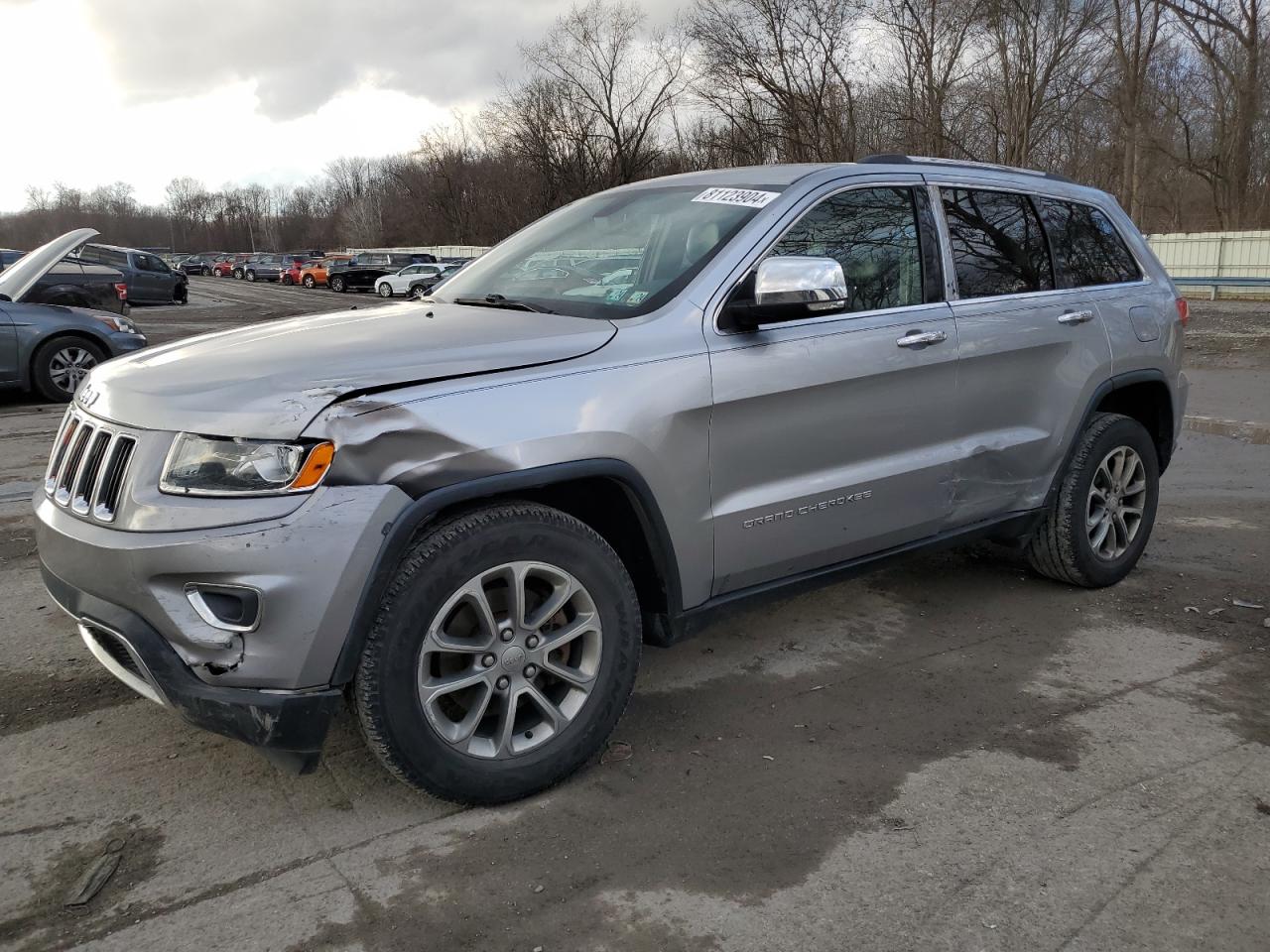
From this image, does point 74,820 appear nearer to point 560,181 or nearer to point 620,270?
point 620,270

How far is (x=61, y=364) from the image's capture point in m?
10.5

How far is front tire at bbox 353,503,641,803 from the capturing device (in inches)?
105

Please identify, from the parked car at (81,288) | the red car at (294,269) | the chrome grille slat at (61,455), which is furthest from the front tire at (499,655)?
the red car at (294,269)

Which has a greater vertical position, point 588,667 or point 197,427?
point 197,427

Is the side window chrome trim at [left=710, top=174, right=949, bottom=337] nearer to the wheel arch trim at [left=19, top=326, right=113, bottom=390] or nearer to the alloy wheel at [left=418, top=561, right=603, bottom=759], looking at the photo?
the alloy wheel at [left=418, top=561, right=603, bottom=759]

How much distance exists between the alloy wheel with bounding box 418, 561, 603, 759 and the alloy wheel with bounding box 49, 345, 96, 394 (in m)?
9.27

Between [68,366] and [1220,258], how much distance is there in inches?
1211

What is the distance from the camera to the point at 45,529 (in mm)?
2934

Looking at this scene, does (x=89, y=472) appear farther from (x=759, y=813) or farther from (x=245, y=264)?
(x=245, y=264)

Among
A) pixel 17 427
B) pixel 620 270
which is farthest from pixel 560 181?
pixel 620 270

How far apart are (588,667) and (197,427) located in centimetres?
125

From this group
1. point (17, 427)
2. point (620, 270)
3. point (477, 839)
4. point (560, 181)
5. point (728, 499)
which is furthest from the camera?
point (560, 181)

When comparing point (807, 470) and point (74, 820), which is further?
point (807, 470)

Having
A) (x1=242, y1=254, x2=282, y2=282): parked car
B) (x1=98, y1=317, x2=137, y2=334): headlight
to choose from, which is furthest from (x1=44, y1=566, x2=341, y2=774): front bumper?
(x1=242, y1=254, x2=282, y2=282): parked car
